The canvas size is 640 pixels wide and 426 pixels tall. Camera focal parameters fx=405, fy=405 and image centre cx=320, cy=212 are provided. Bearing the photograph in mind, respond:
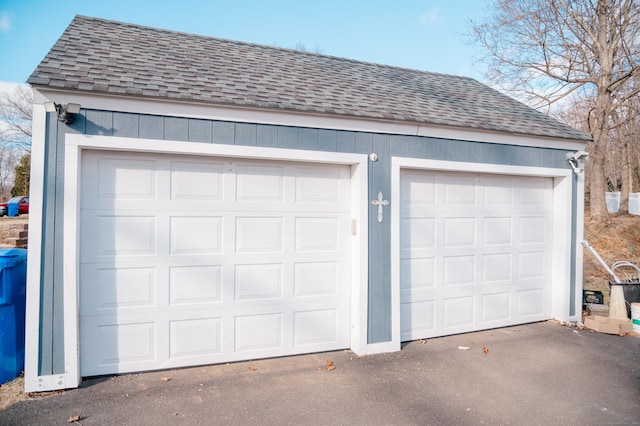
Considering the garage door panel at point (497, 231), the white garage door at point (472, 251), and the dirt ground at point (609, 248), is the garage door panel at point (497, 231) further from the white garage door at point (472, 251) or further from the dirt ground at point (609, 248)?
the dirt ground at point (609, 248)

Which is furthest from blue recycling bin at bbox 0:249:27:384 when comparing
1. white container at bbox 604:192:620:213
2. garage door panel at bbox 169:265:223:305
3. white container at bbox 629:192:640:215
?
white container at bbox 629:192:640:215

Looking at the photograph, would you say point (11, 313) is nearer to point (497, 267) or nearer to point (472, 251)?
point (472, 251)

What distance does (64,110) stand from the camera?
365 centimetres

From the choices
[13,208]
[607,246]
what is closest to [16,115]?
[13,208]

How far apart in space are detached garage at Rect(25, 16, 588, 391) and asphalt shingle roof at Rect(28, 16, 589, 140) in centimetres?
4

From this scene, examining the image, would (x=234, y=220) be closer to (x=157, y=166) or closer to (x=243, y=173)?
(x=243, y=173)

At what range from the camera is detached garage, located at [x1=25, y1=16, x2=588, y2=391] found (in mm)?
3799

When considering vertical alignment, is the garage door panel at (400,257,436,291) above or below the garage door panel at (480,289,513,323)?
above

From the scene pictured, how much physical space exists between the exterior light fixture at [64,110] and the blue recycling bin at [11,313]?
4.53 ft

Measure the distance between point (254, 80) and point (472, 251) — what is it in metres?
3.67

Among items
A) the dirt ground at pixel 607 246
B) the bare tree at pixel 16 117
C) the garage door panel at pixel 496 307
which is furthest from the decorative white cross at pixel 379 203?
the bare tree at pixel 16 117

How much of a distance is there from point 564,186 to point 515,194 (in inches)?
33.0

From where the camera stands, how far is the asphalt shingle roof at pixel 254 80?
4.10 meters

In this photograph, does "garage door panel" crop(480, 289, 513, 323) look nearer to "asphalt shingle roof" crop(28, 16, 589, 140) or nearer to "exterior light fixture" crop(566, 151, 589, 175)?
"exterior light fixture" crop(566, 151, 589, 175)
